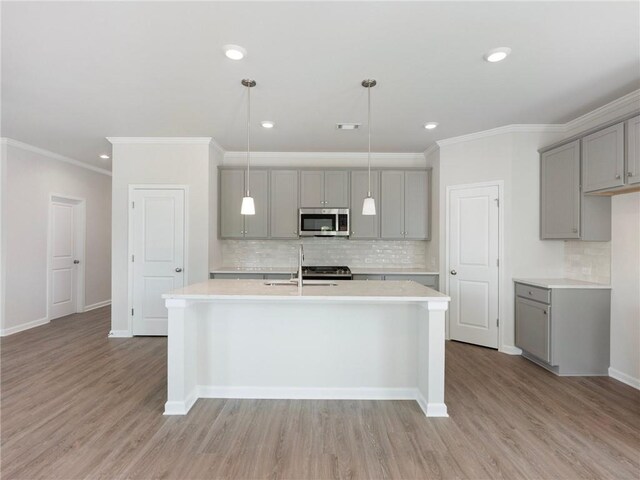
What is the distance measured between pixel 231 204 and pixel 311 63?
9.24 feet

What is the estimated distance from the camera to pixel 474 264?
170 inches

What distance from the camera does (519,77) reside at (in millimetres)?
2852

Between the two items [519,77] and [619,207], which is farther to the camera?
[619,207]

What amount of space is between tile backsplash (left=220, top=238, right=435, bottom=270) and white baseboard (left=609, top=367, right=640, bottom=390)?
2.54 meters

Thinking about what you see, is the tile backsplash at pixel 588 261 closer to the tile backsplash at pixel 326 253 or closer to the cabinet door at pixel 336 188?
the tile backsplash at pixel 326 253

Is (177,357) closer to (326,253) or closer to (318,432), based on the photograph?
(318,432)

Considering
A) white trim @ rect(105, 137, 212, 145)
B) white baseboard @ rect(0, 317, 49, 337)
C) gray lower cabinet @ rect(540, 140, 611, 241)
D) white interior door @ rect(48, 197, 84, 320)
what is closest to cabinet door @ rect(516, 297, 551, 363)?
gray lower cabinet @ rect(540, 140, 611, 241)

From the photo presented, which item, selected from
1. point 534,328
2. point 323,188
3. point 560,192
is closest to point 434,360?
point 534,328

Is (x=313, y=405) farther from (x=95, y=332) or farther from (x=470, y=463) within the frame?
(x=95, y=332)

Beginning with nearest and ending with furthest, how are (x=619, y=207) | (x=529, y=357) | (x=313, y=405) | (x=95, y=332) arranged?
(x=313, y=405) < (x=619, y=207) < (x=529, y=357) < (x=95, y=332)

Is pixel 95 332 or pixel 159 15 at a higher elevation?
pixel 159 15

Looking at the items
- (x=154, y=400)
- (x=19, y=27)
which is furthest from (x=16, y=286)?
(x=19, y=27)

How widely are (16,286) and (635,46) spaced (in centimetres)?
718

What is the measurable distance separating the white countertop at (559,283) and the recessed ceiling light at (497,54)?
86.2 inches
